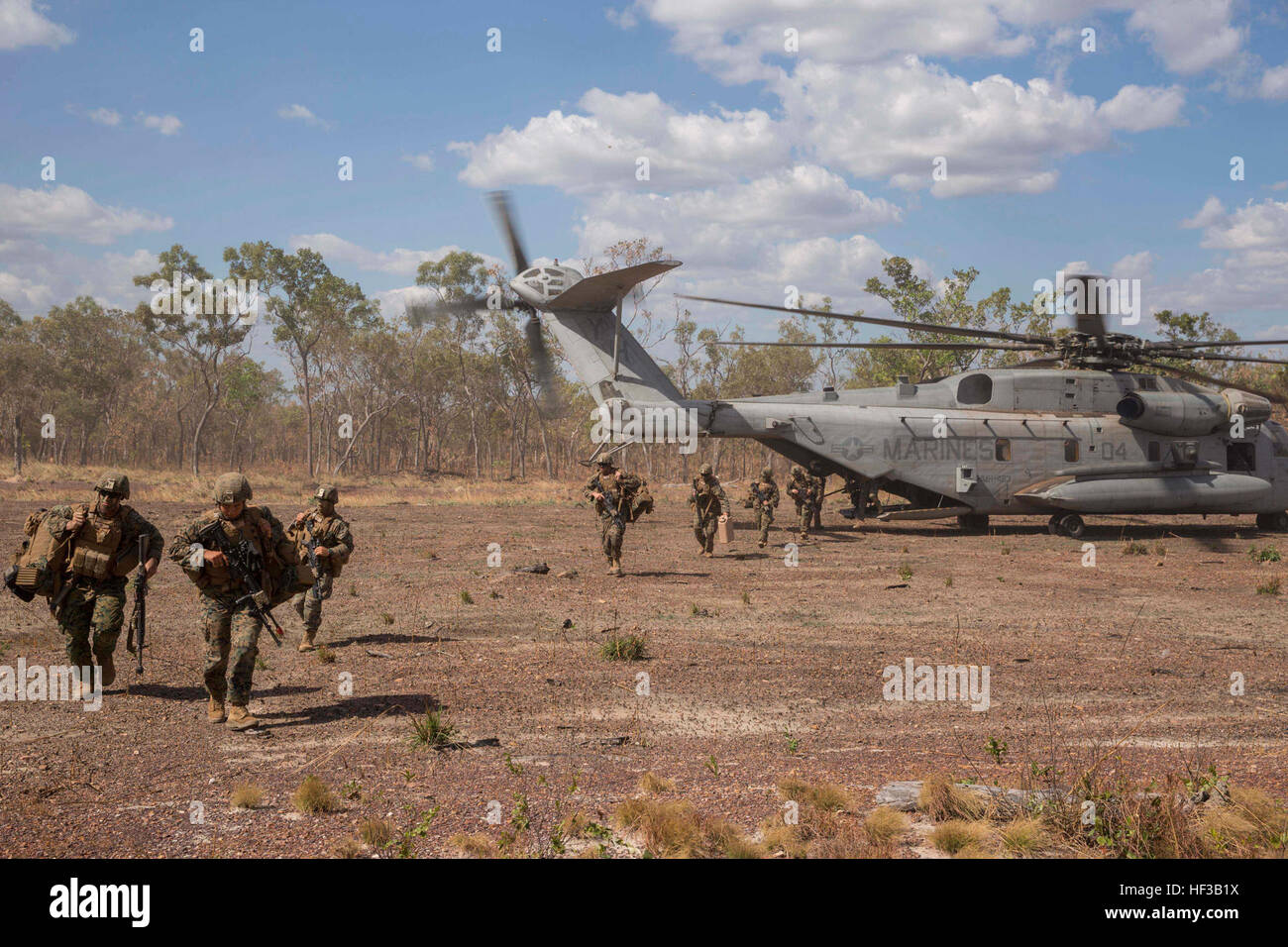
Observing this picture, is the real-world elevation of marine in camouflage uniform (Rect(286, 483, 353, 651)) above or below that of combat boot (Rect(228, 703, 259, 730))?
above

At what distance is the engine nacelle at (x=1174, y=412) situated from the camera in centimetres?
2022

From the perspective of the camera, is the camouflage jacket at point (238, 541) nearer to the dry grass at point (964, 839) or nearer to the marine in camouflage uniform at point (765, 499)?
the dry grass at point (964, 839)

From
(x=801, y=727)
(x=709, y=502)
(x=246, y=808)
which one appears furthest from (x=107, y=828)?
(x=709, y=502)

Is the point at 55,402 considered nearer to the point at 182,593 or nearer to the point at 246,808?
the point at 182,593

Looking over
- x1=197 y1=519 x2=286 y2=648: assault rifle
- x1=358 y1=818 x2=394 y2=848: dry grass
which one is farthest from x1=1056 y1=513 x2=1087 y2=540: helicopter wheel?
x1=358 y1=818 x2=394 y2=848: dry grass

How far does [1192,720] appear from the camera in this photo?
725cm

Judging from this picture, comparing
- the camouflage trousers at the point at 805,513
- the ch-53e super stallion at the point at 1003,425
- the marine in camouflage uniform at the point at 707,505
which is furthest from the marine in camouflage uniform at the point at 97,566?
the camouflage trousers at the point at 805,513

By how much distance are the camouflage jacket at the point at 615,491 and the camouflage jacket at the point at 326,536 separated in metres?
5.40

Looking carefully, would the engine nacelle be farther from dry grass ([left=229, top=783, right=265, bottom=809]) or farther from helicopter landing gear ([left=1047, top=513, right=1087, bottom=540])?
dry grass ([left=229, top=783, right=265, bottom=809])

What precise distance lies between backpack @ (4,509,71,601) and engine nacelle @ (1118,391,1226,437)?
66.3 feet

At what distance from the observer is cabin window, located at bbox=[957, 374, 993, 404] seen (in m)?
21.0

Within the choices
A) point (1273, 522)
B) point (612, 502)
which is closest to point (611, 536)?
point (612, 502)

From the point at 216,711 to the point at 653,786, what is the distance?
3.83 m
